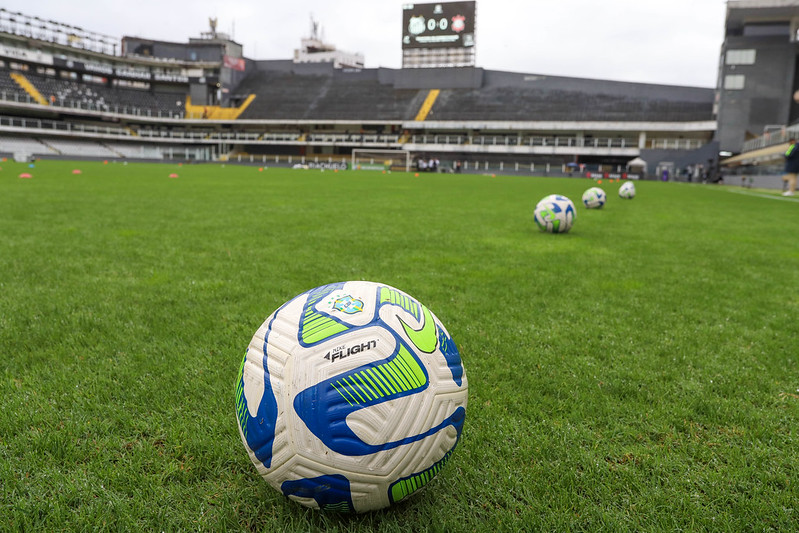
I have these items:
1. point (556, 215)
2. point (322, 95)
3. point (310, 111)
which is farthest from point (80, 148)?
point (556, 215)

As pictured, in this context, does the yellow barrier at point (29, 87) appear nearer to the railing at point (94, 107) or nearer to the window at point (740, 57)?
the railing at point (94, 107)

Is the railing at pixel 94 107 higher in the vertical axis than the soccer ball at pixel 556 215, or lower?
higher

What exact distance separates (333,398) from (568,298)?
11.0ft

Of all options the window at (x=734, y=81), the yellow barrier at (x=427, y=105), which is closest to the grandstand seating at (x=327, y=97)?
the yellow barrier at (x=427, y=105)

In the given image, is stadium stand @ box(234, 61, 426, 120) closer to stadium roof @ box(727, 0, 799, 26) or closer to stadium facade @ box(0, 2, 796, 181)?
stadium facade @ box(0, 2, 796, 181)

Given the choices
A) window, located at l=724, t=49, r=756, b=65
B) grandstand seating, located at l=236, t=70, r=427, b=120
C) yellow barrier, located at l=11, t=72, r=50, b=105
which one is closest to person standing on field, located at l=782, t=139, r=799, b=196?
window, located at l=724, t=49, r=756, b=65

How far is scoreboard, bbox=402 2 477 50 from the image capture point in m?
59.0

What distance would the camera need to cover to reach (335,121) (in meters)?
56.3

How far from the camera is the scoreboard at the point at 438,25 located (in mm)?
59000

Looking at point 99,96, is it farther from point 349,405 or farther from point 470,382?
point 349,405


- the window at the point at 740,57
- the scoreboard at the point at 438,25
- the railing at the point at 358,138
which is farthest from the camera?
the scoreboard at the point at 438,25

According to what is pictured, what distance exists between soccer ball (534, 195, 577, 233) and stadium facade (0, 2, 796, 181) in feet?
134

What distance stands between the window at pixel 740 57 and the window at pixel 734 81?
1.08 m

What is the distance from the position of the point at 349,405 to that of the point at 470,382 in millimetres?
1318
